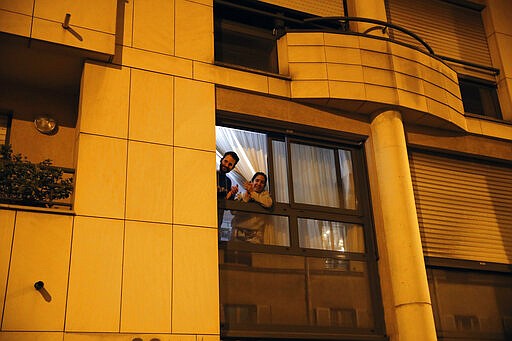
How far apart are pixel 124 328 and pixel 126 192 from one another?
162 cm

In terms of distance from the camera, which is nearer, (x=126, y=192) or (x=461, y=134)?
(x=126, y=192)

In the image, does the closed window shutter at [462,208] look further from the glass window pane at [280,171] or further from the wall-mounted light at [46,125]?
the wall-mounted light at [46,125]

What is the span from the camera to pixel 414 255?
28.3 feet

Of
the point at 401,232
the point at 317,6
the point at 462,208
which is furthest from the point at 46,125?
the point at 462,208

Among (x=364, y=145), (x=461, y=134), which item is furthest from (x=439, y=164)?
(x=364, y=145)

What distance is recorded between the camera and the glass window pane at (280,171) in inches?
345

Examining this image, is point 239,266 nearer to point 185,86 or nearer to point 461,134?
point 185,86

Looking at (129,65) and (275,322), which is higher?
(129,65)

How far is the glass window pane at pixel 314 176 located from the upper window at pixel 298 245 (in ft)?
0.05

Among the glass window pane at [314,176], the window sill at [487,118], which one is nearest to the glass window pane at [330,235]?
the glass window pane at [314,176]

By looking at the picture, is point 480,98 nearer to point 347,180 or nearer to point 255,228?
point 347,180

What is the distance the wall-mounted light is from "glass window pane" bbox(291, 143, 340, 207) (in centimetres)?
335

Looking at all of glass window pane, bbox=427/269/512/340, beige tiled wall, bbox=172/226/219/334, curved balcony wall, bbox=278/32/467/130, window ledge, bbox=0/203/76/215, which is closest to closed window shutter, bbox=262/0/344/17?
curved balcony wall, bbox=278/32/467/130

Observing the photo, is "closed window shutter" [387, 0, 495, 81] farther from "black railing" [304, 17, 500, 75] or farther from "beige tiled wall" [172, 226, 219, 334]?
"beige tiled wall" [172, 226, 219, 334]
